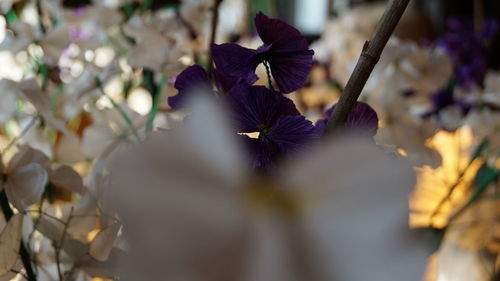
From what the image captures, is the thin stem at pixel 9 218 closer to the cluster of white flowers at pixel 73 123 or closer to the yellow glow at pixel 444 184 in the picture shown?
the cluster of white flowers at pixel 73 123

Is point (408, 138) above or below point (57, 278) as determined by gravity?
above

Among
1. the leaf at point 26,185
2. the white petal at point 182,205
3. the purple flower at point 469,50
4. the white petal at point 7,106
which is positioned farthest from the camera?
the purple flower at point 469,50

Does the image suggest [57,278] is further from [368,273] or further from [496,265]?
[496,265]

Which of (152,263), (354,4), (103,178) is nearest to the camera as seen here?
(152,263)

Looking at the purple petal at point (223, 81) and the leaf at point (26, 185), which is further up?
the purple petal at point (223, 81)

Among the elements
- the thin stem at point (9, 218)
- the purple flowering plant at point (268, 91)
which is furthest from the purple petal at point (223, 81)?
the thin stem at point (9, 218)

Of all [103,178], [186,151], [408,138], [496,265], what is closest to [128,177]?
[186,151]

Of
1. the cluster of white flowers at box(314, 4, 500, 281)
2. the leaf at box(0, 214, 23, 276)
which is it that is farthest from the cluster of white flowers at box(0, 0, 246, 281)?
the cluster of white flowers at box(314, 4, 500, 281)
